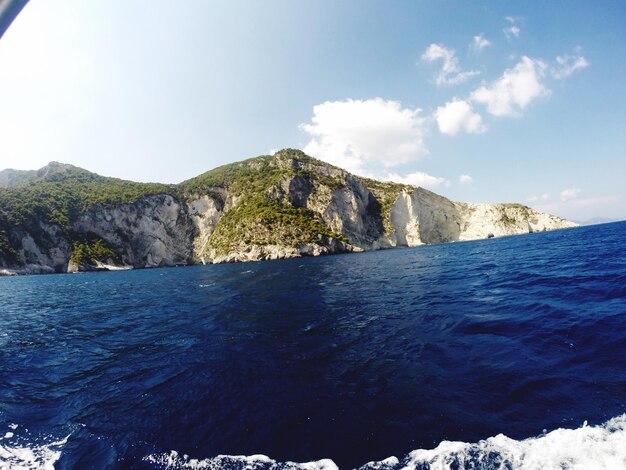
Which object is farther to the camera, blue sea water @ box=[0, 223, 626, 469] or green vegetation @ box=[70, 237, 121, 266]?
green vegetation @ box=[70, 237, 121, 266]

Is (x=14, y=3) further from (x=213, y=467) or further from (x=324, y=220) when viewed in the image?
(x=324, y=220)

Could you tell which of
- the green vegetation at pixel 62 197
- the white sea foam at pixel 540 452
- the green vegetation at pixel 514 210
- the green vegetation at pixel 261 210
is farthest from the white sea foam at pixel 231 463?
the green vegetation at pixel 514 210

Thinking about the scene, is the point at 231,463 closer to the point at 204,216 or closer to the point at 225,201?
the point at 225,201

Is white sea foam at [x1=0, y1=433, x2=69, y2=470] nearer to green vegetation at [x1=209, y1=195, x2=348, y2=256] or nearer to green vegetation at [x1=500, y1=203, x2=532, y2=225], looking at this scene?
green vegetation at [x1=209, y1=195, x2=348, y2=256]

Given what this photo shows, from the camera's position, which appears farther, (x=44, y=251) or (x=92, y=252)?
(x=92, y=252)

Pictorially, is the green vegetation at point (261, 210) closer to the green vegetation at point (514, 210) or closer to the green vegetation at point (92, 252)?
the green vegetation at point (92, 252)

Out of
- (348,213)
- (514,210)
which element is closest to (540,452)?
(348,213)

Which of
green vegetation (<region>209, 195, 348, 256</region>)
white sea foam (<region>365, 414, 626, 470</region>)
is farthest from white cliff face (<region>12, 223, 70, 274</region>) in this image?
white sea foam (<region>365, 414, 626, 470</region>)
